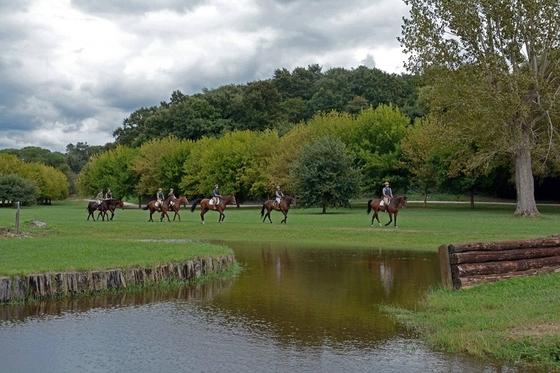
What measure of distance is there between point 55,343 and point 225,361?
3.04m

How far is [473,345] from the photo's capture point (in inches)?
357

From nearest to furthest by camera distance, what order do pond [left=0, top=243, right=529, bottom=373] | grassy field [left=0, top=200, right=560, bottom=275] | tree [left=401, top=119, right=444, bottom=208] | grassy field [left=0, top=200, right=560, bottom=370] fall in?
pond [left=0, top=243, right=529, bottom=373]
grassy field [left=0, top=200, right=560, bottom=370]
grassy field [left=0, top=200, right=560, bottom=275]
tree [left=401, top=119, right=444, bottom=208]

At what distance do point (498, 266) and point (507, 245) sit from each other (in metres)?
0.59

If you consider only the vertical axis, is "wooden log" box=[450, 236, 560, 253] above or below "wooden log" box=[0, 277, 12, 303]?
above

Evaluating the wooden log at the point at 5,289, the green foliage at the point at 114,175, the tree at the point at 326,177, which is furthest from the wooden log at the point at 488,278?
the green foliage at the point at 114,175

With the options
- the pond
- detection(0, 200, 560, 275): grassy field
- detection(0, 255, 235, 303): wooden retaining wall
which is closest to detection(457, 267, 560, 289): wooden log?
the pond

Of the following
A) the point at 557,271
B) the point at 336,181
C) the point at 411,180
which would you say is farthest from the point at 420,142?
the point at 557,271

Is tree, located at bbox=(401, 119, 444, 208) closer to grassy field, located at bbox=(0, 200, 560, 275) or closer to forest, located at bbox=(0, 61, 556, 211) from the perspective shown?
forest, located at bbox=(0, 61, 556, 211)

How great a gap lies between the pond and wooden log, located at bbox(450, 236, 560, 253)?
5.09 ft

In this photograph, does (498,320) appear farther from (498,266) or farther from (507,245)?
(507,245)

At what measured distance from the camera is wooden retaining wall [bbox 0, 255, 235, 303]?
12988 millimetres

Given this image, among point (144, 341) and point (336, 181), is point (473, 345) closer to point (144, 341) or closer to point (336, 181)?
point (144, 341)

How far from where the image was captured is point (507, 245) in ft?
44.8

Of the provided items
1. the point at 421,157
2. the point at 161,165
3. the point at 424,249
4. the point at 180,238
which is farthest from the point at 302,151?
the point at 424,249
